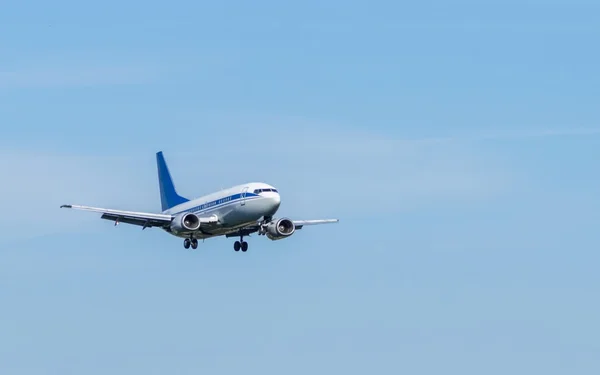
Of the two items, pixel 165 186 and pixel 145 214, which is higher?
pixel 165 186

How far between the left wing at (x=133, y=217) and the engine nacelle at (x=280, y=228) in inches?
440

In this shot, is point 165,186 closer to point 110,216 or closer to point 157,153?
point 157,153

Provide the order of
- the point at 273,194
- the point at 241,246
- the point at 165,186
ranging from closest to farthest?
the point at 273,194 < the point at 241,246 < the point at 165,186

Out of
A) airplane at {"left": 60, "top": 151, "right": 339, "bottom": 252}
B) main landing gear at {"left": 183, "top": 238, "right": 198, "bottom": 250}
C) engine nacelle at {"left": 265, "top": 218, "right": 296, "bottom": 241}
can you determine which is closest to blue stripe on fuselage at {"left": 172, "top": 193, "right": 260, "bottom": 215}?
airplane at {"left": 60, "top": 151, "right": 339, "bottom": 252}

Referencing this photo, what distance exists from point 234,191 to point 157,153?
31796mm

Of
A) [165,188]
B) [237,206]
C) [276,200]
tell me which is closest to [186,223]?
[237,206]

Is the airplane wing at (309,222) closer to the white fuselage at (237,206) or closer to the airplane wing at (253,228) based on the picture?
the airplane wing at (253,228)

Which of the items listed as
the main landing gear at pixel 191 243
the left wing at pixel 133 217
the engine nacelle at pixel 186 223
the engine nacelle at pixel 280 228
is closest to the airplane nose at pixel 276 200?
the engine nacelle at pixel 280 228

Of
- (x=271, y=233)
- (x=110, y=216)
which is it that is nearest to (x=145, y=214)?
(x=110, y=216)

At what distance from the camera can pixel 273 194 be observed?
4857 inches

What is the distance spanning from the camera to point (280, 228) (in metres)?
126

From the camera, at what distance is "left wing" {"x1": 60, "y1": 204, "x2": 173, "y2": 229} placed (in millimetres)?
130625

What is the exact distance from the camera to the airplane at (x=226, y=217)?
12338 centimetres

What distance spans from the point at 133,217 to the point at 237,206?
40.3 feet
